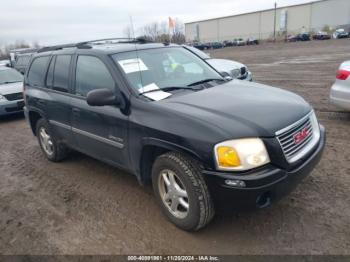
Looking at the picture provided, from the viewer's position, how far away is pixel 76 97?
4070 millimetres

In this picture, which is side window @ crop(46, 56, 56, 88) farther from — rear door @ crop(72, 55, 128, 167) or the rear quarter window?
rear door @ crop(72, 55, 128, 167)

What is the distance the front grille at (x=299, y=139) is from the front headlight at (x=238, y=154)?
0.27 m

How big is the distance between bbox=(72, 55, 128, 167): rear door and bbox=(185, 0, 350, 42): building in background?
2941 inches

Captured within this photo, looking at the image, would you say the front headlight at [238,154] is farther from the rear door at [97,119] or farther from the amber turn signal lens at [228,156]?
the rear door at [97,119]

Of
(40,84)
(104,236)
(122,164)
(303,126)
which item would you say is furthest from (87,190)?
(303,126)

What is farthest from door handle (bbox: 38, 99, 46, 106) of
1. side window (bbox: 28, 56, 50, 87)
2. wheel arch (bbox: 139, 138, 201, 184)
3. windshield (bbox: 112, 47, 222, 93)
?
wheel arch (bbox: 139, 138, 201, 184)

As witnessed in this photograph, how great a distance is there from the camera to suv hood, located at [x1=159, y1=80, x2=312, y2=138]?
268cm

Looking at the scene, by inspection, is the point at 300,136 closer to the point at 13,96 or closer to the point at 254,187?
the point at 254,187

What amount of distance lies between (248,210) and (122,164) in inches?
62.0

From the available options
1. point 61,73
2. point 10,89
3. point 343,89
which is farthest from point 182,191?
point 10,89

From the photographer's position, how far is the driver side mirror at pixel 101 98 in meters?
3.22

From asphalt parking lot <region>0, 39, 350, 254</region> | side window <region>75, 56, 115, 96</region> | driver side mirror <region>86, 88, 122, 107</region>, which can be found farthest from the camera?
side window <region>75, 56, 115, 96</region>

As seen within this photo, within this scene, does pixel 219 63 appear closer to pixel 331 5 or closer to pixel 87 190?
pixel 87 190

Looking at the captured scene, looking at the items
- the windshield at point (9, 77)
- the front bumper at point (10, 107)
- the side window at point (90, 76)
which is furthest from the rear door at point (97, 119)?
the windshield at point (9, 77)
